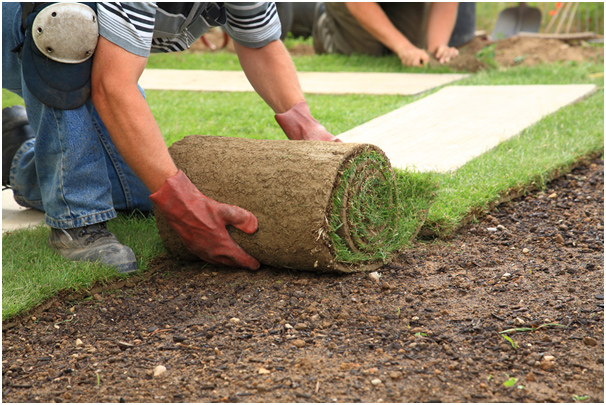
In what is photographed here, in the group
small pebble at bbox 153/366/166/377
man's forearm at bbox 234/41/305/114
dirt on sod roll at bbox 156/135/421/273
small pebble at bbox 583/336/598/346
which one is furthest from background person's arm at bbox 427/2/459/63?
small pebble at bbox 153/366/166/377

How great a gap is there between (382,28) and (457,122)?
2378 millimetres

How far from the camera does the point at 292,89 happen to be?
2.79 metres

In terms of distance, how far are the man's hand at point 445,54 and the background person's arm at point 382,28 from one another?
134 mm

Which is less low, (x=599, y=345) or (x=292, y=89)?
(x=292, y=89)

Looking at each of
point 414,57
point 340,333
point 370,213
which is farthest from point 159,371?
point 414,57

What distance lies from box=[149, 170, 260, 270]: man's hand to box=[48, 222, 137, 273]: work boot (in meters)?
0.25

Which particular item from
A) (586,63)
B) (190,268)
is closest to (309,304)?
(190,268)

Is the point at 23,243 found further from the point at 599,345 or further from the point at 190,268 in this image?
the point at 599,345

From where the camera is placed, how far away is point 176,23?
240 cm

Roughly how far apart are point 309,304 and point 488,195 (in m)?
1.20

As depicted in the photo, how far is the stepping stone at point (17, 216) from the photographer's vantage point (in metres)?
2.83

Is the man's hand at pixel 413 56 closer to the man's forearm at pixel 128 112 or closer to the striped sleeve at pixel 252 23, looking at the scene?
the striped sleeve at pixel 252 23

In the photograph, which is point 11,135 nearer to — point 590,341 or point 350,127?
point 350,127

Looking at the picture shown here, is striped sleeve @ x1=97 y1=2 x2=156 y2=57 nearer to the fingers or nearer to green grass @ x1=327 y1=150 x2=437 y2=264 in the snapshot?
green grass @ x1=327 y1=150 x2=437 y2=264
